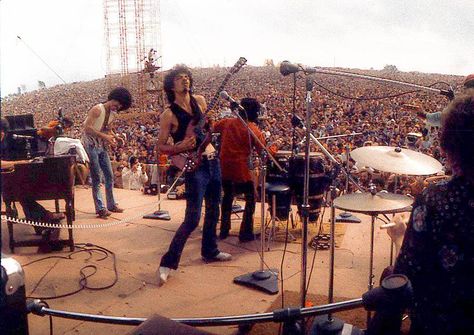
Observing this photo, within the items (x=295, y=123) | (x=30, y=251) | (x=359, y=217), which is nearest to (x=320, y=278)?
(x=295, y=123)

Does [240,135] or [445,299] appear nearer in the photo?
[445,299]

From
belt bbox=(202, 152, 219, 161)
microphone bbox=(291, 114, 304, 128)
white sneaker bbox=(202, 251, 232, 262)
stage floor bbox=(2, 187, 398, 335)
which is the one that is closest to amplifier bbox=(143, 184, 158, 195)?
stage floor bbox=(2, 187, 398, 335)

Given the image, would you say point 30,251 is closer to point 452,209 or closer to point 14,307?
point 14,307

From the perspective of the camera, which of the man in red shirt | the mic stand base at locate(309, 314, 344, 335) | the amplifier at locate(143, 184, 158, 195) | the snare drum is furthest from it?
the amplifier at locate(143, 184, 158, 195)

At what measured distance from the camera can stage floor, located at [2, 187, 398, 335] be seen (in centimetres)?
316

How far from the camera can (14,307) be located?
1308mm

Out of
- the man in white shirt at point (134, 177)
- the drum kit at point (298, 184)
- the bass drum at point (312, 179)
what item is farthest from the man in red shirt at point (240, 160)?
the man in white shirt at point (134, 177)

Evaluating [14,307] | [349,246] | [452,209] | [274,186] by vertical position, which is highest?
[452,209]

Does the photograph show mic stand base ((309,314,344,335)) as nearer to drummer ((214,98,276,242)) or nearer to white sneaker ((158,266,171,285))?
white sneaker ((158,266,171,285))

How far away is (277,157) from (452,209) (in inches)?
137

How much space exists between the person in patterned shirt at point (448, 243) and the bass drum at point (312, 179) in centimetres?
298

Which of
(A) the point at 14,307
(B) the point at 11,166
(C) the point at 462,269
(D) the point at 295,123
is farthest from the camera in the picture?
(B) the point at 11,166

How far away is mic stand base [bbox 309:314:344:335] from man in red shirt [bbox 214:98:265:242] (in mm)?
2064

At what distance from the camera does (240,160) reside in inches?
179
